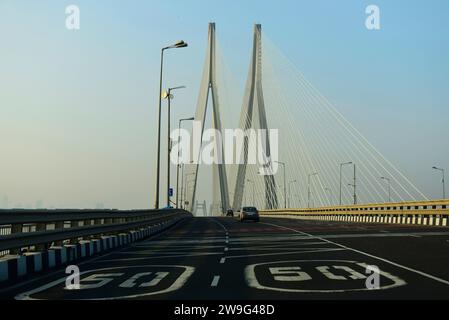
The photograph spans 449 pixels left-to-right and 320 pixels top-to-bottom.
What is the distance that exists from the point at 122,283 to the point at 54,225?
22.7ft

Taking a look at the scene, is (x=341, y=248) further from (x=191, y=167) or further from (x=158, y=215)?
(x=191, y=167)

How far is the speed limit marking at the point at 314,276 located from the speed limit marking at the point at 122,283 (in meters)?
1.46

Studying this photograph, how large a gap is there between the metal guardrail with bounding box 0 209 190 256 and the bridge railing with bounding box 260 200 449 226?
1864 centimetres

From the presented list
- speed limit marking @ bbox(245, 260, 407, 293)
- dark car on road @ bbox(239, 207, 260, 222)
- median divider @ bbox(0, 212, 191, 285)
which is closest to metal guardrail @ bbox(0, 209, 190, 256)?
median divider @ bbox(0, 212, 191, 285)

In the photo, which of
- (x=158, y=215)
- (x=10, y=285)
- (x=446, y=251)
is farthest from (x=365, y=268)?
(x=158, y=215)

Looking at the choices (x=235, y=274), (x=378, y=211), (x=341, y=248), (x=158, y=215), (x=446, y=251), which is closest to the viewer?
(x=235, y=274)

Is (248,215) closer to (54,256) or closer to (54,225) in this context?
(54,225)

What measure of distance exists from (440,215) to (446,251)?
71.1ft

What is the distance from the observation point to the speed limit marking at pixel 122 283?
1083 cm

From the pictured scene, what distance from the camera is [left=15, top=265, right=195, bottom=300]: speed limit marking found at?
427 inches

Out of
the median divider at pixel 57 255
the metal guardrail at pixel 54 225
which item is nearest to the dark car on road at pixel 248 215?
the metal guardrail at pixel 54 225

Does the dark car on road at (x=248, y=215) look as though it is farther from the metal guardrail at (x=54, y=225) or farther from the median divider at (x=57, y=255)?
the median divider at (x=57, y=255)

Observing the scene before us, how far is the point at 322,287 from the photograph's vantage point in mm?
11266

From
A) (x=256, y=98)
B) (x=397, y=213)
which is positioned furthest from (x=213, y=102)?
(x=397, y=213)
